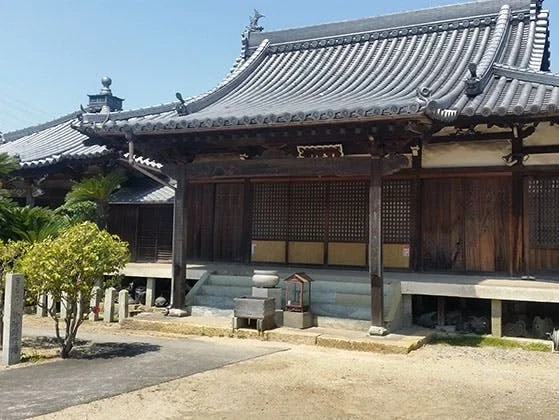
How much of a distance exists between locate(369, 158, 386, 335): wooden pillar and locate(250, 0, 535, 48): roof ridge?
793 cm

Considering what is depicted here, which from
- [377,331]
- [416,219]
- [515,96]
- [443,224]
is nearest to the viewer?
[377,331]

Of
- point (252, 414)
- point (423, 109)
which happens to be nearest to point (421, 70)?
point (423, 109)

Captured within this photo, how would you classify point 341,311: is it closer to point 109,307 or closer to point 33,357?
point 109,307

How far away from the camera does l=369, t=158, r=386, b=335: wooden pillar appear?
9992 millimetres

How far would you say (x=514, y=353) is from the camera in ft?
31.0

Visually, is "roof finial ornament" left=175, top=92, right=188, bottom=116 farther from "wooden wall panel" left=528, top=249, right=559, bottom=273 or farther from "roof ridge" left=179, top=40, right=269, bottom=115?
"wooden wall panel" left=528, top=249, right=559, bottom=273

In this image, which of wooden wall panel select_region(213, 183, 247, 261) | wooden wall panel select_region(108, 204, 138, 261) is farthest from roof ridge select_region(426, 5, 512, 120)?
wooden wall panel select_region(108, 204, 138, 261)

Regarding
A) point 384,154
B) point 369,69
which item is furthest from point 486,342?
point 369,69

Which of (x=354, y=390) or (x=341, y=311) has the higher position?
(x=341, y=311)

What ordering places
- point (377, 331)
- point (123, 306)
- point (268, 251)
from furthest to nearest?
1. point (268, 251)
2. point (123, 306)
3. point (377, 331)

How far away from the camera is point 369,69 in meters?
15.1

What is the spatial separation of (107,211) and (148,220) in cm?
118

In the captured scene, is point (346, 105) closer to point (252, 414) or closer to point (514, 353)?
point (514, 353)

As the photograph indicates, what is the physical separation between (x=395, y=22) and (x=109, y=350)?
12.5m
